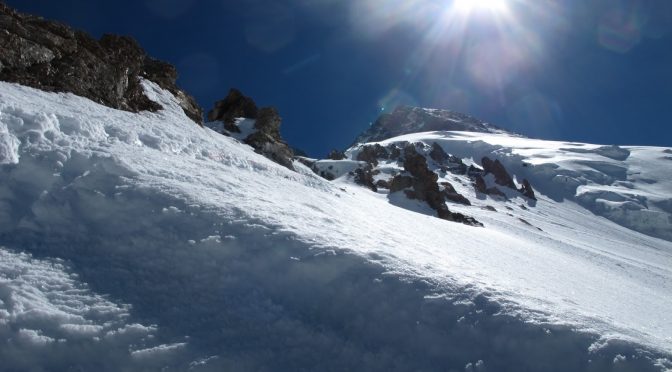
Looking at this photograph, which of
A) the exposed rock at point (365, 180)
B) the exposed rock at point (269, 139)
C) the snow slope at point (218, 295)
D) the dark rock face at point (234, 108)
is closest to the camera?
the snow slope at point (218, 295)

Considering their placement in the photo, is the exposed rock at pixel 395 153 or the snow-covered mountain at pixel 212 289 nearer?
the snow-covered mountain at pixel 212 289

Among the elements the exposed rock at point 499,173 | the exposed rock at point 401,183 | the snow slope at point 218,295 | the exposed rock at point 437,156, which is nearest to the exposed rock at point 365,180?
the exposed rock at point 401,183

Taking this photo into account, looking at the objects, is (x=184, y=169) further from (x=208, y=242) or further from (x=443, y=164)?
(x=443, y=164)

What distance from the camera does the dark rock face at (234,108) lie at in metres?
50.5

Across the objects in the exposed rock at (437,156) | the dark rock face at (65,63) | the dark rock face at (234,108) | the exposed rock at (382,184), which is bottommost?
A: the dark rock face at (65,63)

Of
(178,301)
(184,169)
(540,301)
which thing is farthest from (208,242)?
(540,301)

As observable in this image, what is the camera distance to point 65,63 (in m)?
17.2

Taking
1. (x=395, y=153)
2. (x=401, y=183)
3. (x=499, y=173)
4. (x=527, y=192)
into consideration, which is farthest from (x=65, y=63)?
(x=499, y=173)

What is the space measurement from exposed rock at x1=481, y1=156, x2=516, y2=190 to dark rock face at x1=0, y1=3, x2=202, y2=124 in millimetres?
84795

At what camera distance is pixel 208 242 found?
711 cm

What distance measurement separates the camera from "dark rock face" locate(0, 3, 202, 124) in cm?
1509

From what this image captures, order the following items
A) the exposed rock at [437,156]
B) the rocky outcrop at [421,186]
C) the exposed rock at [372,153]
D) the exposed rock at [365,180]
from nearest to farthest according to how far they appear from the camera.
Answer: the rocky outcrop at [421,186] < the exposed rock at [365,180] < the exposed rock at [372,153] < the exposed rock at [437,156]

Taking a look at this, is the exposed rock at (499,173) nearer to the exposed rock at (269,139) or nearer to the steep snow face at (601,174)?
the steep snow face at (601,174)

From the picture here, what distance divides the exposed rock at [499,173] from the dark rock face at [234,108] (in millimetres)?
63256
